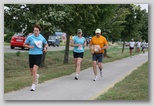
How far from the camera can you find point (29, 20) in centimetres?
816

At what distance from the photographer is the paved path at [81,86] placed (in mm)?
6906

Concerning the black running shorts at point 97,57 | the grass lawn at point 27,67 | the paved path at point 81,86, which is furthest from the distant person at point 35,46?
the black running shorts at point 97,57

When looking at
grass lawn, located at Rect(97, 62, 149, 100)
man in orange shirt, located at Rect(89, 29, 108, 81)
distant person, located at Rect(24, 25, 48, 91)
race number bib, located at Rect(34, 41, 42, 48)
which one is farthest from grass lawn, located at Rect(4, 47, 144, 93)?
grass lawn, located at Rect(97, 62, 149, 100)

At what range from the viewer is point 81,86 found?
8000 millimetres

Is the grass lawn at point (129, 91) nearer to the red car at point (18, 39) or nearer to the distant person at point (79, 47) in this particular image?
the distant person at point (79, 47)

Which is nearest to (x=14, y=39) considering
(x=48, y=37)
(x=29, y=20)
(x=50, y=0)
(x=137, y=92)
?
(x=29, y=20)

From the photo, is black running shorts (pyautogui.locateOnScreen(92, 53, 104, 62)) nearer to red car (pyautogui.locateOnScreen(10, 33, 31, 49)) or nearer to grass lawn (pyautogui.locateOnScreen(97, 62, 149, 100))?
grass lawn (pyautogui.locateOnScreen(97, 62, 149, 100))

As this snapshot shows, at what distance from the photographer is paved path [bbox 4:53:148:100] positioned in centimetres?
691

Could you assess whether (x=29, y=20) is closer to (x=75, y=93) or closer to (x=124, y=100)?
(x=75, y=93)

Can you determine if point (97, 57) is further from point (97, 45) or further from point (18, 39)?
point (18, 39)

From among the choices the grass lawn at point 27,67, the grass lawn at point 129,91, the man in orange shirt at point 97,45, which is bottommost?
the grass lawn at point 129,91

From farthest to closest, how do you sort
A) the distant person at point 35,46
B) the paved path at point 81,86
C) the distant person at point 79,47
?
the distant person at point 79,47 < the distant person at point 35,46 < the paved path at point 81,86

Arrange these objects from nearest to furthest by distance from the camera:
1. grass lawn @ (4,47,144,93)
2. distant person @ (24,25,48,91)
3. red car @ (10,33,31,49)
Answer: distant person @ (24,25,48,91)
grass lawn @ (4,47,144,93)
red car @ (10,33,31,49)

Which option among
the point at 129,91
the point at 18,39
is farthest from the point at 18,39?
the point at 129,91
